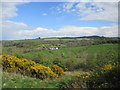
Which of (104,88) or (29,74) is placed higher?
(104,88)

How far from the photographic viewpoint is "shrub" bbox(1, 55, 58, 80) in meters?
7.67

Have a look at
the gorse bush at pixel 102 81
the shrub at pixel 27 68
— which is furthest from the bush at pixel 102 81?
the shrub at pixel 27 68

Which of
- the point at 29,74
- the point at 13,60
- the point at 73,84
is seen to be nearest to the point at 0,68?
the point at 13,60

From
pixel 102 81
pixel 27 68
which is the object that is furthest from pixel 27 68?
pixel 102 81

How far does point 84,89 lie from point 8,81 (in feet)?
10.00

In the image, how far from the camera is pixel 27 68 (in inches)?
327

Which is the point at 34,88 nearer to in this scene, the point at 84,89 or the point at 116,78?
the point at 84,89

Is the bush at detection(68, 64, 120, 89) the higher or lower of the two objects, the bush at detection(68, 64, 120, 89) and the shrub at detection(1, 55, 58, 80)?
the higher

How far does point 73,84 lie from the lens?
4.68 m

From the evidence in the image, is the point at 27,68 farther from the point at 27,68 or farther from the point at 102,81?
the point at 102,81

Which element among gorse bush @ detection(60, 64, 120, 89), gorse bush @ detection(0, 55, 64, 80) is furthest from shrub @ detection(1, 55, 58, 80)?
gorse bush @ detection(60, 64, 120, 89)

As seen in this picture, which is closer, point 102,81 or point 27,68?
point 102,81

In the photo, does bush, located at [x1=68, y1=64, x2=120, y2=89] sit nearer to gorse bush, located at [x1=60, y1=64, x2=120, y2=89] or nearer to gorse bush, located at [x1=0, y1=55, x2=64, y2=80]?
gorse bush, located at [x1=60, y1=64, x2=120, y2=89]

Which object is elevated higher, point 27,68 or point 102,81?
point 102,81
